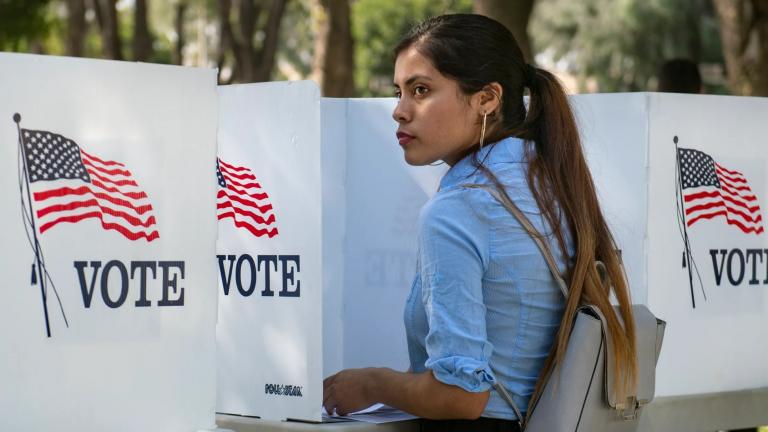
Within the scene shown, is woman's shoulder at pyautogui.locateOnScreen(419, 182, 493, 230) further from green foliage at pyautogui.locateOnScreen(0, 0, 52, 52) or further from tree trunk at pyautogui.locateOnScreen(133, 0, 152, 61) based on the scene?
green foliage at pyautogui.locateOnScreen(0, 0, 52, 52)

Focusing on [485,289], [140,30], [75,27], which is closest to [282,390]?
[485,289]

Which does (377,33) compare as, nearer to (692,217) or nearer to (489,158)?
(692,217)

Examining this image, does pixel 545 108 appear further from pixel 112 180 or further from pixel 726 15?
pixel 726 15

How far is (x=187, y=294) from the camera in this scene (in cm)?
254

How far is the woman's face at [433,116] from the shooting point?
2.79 meters

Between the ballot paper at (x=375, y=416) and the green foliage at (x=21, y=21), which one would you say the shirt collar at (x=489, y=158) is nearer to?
the ballot paper at (x=375, y=416)

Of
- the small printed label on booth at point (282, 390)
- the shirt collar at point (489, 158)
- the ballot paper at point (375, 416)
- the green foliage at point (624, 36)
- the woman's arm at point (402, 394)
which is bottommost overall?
the ballot paper at point (375, 416)

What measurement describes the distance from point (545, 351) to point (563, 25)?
34546 mm

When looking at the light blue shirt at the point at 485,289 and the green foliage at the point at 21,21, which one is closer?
the light blue shirt at the point at 485,289

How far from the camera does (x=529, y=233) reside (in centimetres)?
264

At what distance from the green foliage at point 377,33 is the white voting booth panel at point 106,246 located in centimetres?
4195

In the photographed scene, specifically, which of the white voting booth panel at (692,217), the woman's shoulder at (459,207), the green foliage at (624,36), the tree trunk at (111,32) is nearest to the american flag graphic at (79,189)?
the woman's shoulder at (459,207)

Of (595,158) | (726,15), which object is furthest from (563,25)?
(595,158)

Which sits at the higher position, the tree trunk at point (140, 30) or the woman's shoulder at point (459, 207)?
the tree trunk at point (140, 30)
